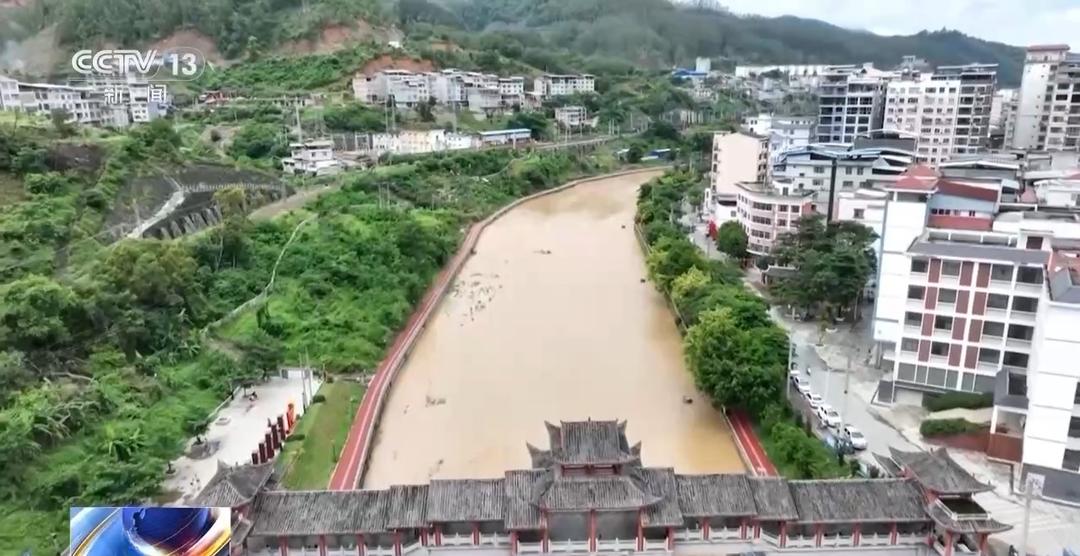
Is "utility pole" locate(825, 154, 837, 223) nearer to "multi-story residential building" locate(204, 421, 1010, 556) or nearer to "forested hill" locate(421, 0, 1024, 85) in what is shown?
"multi-story residential building" locate(204, 421, 1010, 556)

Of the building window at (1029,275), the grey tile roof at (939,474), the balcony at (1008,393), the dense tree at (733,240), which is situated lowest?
the grey tile roof at (939,474)

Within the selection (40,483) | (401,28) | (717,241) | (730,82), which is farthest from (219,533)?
(730,82)

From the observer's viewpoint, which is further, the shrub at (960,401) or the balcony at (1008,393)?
the shrub at (960,401)

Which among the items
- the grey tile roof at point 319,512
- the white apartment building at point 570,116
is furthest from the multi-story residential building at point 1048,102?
the grey tile roof at point 319,512

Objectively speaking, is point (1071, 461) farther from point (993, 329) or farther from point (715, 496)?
point (715, 496)

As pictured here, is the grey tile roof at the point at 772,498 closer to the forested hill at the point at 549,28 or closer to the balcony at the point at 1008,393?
the balcony at the point at 1008,393

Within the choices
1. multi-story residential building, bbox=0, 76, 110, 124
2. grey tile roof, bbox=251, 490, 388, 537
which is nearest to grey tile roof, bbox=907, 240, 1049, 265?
grey tile roof, bbox=251, 490, 388, 537
